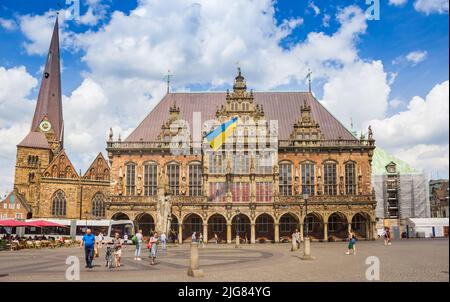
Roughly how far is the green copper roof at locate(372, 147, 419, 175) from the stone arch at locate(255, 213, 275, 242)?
102 ft

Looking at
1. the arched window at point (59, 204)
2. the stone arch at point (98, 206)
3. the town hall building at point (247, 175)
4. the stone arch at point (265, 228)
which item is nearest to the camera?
the town hall building at point (247, 175)

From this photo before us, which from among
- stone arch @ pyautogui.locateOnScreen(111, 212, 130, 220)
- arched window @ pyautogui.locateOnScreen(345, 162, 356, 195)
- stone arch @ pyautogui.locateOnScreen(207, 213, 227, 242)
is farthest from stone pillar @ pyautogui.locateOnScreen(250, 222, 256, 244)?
stone arch @ pyautogui.locateOnScreen(111, 212, 130, 220)

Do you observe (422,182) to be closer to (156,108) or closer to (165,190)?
(156,108)

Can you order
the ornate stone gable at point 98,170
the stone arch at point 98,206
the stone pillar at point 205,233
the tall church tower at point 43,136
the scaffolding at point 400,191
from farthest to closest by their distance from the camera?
the tall church tower at point 43,136
the scaffolding at point 400,191
the ornate stone gable at point 98,170
the stone arch at point 98,206
the stone pillar at point 205,233

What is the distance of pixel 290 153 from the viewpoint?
Result: 48375 millimetres

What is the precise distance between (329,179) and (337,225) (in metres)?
5.01

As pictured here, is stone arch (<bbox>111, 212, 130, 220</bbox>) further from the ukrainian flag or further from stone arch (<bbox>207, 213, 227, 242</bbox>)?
the ukrainian flag

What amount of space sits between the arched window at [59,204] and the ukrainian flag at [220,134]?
24.5 m

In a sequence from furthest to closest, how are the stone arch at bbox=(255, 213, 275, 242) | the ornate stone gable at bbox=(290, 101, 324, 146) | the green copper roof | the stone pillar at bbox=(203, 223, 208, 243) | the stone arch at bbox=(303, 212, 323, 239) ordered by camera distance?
the green copper roof → the ornate stone gable at bbox=(290, 101, 324, 146) → the stone arch at bbox=(255, 213, 275, 242) → the stone arch at bbox=(303, 212, 323, 239) → the stone pillar at bbox=(203, 223, 208, 243)

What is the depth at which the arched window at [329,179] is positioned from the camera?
1885 inches

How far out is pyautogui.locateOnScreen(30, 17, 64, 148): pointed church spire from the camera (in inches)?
2916

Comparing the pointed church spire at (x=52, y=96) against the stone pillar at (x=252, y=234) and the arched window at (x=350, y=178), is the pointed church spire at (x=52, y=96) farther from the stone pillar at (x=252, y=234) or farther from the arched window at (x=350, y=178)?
the arched window at (x=350, y=178)

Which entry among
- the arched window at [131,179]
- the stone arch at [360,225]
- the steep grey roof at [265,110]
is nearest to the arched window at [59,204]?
the arched window at [131,179]
